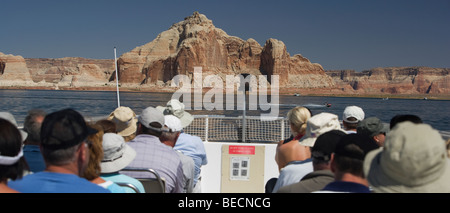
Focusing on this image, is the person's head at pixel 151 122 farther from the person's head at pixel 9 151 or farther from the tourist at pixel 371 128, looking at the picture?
the tourist at pixel 371 128

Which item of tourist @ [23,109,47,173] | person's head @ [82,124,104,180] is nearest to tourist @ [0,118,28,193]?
person's head @ [82,124,104,180]

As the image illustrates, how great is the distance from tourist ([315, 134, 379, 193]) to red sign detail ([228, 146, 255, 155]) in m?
3.15

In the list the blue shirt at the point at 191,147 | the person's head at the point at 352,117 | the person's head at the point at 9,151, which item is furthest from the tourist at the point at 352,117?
the person's head at the point at 9,151

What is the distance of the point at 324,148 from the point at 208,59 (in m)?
108

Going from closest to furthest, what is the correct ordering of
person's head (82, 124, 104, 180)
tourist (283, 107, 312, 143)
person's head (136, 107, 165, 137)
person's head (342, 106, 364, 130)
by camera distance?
1. person's head (82, 124, 104, 180)
2. person's head (136, 107, 165, 137)
3. tourist (283, 107, 312, 143)
4. person's head (342, 106, 364, 130)

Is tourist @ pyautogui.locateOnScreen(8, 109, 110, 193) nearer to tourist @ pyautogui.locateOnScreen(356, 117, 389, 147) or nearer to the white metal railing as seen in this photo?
tourist @ pyautogui.locateOnScreen(356, 117, 389, 147)

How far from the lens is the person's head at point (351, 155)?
5.65 ft

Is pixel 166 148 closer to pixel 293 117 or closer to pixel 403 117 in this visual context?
pixel 293 117

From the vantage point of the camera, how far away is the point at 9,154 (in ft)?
5.03

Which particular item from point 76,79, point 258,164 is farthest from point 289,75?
point 258,164

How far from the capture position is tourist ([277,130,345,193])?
200 centimetres

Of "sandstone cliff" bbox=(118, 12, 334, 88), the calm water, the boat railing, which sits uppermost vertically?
"sandstone cliff" bbox=(118, 12, 334, 88)

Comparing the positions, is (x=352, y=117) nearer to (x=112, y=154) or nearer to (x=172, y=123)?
(x=172, y=123)
